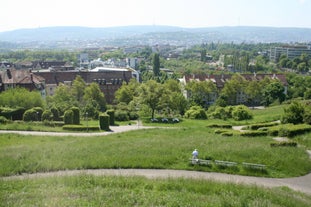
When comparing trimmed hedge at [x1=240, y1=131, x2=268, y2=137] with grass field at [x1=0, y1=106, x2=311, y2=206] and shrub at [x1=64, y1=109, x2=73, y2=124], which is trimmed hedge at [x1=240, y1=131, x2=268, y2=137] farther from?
shrub at [x1=64, y1=109, x2=73, y2=124]

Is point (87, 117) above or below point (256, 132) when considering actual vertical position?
below

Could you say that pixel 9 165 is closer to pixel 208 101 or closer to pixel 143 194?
pixel 143 194

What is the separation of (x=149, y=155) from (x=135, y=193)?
6823 mm

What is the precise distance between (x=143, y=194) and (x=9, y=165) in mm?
9095

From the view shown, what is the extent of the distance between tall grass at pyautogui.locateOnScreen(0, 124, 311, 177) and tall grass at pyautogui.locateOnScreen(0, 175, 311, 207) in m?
2.93

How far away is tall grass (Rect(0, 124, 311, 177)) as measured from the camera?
19984 mm

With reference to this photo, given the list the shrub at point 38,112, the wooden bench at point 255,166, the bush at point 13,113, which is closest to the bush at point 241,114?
the shrub at point 38,112

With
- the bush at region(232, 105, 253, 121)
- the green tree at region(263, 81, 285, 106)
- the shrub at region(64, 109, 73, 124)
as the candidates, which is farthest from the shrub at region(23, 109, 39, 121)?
the green tree at region(263, 81, 285, 106)

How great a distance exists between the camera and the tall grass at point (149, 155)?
65.6 ft

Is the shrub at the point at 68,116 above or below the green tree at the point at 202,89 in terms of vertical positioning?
above

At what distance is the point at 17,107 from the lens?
4212 centimetres

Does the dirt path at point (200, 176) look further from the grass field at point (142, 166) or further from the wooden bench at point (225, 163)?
the wooden bench at point (225, 163)

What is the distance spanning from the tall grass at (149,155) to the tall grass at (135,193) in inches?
115

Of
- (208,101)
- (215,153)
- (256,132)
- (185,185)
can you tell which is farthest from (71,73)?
(185,185)
